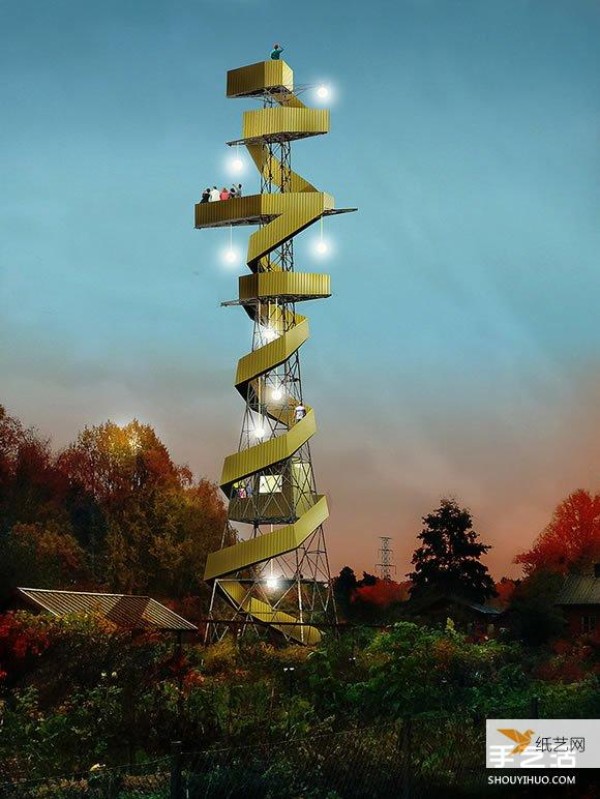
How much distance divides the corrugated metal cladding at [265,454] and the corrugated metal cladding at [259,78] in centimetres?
1356

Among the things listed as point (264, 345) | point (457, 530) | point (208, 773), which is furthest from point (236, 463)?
point (208, 773)

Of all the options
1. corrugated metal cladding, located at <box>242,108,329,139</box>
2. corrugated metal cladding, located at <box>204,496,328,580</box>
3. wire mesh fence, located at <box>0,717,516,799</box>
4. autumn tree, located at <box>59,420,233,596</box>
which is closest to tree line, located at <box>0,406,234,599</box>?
autumn tree, located at <box>59,420,233,596</box>

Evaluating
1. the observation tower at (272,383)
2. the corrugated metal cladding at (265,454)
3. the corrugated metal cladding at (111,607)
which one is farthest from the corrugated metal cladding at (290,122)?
the corrugated metal cladding at (111,607)

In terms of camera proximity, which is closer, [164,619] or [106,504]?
[164,619]

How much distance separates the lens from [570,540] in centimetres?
5941

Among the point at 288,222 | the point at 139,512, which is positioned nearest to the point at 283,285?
the point at 288,222

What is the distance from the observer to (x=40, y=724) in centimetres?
1773

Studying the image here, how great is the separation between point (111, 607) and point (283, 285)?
17848 millimetres

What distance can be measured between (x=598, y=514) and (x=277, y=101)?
2817cm

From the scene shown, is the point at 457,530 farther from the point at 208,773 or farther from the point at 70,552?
the point at 208,773

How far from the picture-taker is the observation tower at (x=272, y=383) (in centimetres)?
4022

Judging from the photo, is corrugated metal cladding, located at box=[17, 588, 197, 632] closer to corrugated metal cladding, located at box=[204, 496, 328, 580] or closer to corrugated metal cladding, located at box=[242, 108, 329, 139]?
corrugated metal cladding, located at box=[204, 496, 328, 580]

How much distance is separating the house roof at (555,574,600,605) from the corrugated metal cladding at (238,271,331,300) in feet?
63.4

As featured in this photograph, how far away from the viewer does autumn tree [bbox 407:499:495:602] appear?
184ft
